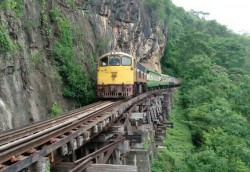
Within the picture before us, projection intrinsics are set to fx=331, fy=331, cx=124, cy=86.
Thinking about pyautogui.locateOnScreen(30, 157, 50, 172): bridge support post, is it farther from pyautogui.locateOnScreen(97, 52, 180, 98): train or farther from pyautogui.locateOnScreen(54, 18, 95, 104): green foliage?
pyautogui.locateOnScreen(97, 52, 180, 98): train

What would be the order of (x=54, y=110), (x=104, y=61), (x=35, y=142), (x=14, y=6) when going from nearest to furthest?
1. (x=35, y=142)
2. (x=14, y=6)
3. (x=54, y=110)
4. (x=104, y=61)

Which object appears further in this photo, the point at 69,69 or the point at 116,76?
the point at 116,76

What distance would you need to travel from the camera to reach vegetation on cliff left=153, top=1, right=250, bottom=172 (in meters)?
16.3

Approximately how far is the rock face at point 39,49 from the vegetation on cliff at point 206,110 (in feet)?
22.0

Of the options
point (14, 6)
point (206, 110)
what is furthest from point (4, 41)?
point (206, 110)

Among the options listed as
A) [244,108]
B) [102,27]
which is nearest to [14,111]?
[102,27]

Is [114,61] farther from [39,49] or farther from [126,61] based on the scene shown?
[39,49]

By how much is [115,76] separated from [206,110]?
A: 12.7m

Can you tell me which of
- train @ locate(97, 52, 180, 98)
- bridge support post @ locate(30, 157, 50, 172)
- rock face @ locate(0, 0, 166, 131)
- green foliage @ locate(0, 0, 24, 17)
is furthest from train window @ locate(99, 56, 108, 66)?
bridge support post @ locate(30, 157, 50, 172)

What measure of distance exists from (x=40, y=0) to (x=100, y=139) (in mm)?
8266

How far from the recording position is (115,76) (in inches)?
659

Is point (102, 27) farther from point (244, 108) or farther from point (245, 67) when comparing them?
point (245, 67)

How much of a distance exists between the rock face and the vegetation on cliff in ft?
22.0

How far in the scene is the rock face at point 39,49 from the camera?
10648mm
